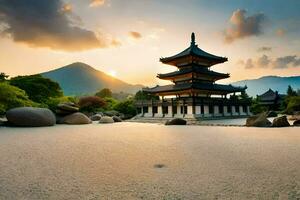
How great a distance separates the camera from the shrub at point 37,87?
37.2 metres

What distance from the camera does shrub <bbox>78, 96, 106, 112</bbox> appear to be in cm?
4022

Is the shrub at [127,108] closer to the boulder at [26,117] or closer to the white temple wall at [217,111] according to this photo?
the white temple wall at [217,111]

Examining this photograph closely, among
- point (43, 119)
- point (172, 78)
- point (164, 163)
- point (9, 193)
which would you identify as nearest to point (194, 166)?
point (164, 163)

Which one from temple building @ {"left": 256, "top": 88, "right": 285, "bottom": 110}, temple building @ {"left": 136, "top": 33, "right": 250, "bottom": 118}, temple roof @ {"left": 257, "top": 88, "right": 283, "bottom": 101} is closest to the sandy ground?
temple building @ {"left": 136, "top": 33, "right": 250, "bottom": 118}

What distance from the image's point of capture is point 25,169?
19.6ft

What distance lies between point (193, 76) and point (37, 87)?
23714 millimetres

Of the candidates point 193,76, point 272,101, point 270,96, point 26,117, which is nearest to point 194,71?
point 193,76

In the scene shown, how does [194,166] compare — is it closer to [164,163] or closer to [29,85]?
[164,163]

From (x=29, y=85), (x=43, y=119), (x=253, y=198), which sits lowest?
(x=253, y=198)

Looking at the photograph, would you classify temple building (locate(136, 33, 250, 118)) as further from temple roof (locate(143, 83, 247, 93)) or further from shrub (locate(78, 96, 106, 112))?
shrub (locate(78, 96, 106, 112))

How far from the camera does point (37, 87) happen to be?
124 ft

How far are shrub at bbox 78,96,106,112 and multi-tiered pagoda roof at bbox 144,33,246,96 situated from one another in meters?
9.18

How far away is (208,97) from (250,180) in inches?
1132

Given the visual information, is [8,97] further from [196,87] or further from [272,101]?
[272,101]
